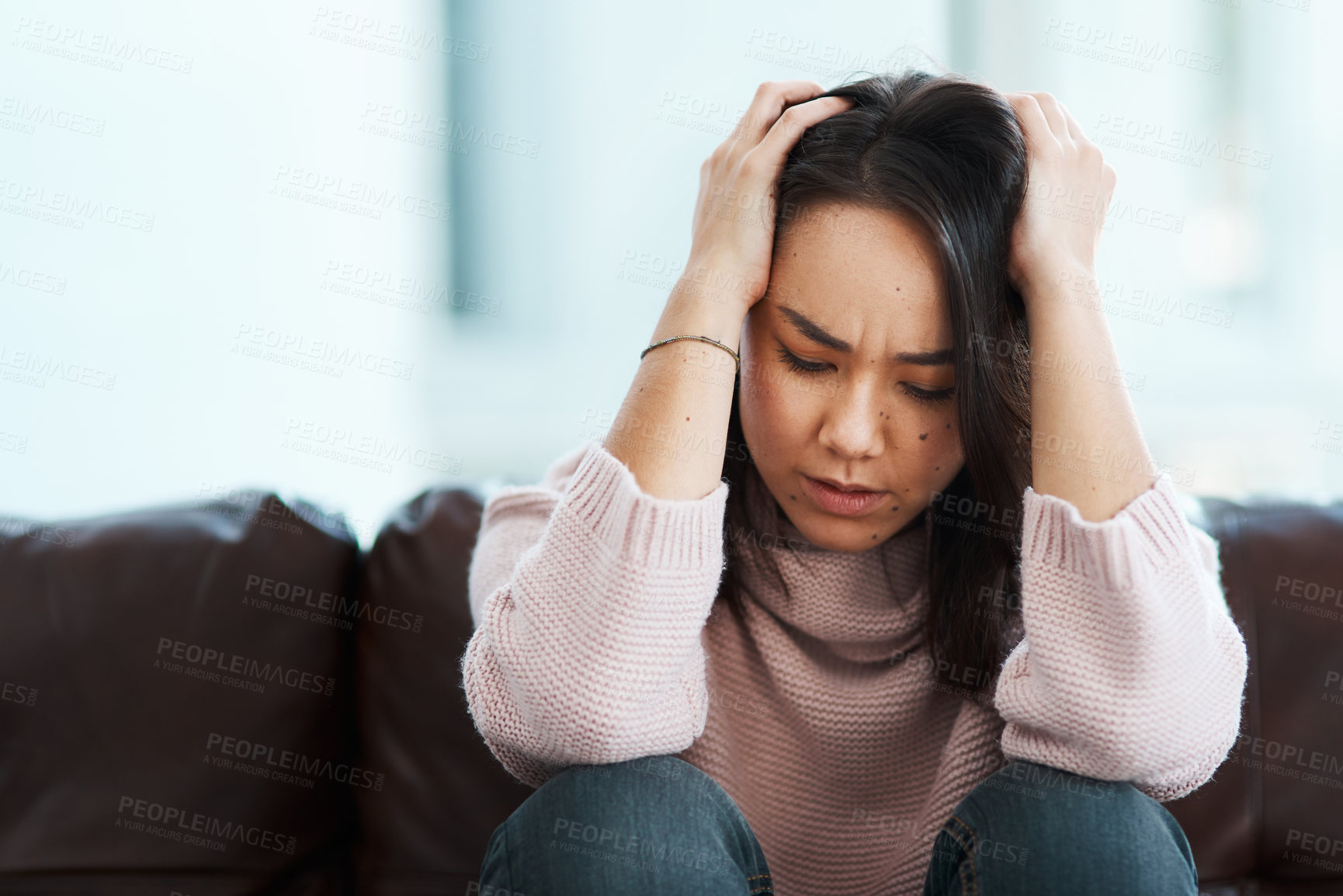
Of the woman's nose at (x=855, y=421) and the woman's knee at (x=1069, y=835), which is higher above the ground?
the woman's nose at (x=855, y=421)

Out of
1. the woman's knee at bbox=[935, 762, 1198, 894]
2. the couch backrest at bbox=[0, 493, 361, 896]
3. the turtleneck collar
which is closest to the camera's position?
the woman's knee at bbox=[935, 762, 1198, 894]

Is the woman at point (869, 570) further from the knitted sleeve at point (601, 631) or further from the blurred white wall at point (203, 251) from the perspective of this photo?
the blurred white wall at point (203, 251)

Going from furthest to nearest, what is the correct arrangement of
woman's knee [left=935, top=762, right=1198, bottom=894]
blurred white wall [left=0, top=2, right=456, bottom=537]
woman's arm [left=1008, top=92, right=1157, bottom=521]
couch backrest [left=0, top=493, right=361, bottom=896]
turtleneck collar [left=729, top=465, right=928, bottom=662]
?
blurred white wall [left=0, top=2, right=456, bottom=537]
couch backrest [left=0, top=493, right=361, bottom=896]
turtleneck collar [left=729, top=465, right=928, bottom=662]
woman's arm [left=1008, top=92, right=1157, bottom=521]
woman's knee [left=935, top=762, right=1198, bottom=894]

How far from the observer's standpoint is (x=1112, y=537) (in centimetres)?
77

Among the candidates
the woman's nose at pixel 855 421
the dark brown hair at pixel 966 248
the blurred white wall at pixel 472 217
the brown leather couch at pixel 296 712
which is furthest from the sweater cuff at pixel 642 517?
the blurred white wall at pixel 472 217

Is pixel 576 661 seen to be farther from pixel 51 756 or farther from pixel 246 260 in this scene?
pixel 246 260

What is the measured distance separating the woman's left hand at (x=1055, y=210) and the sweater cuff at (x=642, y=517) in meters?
0.36

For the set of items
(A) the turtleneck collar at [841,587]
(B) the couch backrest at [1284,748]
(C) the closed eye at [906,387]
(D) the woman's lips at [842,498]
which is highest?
(C) the closed eye at [906,387]

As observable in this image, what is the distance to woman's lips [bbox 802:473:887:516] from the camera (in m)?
0.91

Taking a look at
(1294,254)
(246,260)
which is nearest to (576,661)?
(246,260)

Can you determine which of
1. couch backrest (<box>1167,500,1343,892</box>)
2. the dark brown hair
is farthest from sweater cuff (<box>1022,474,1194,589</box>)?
couch backrest (<box>1167,500,1343,892</box>)

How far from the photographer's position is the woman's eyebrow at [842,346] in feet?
2.77

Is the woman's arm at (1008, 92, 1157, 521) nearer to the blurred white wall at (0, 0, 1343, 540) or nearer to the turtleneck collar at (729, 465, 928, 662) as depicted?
the turtleneck collar at (729, 465, 928, 662)

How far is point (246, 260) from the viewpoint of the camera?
171 cm
